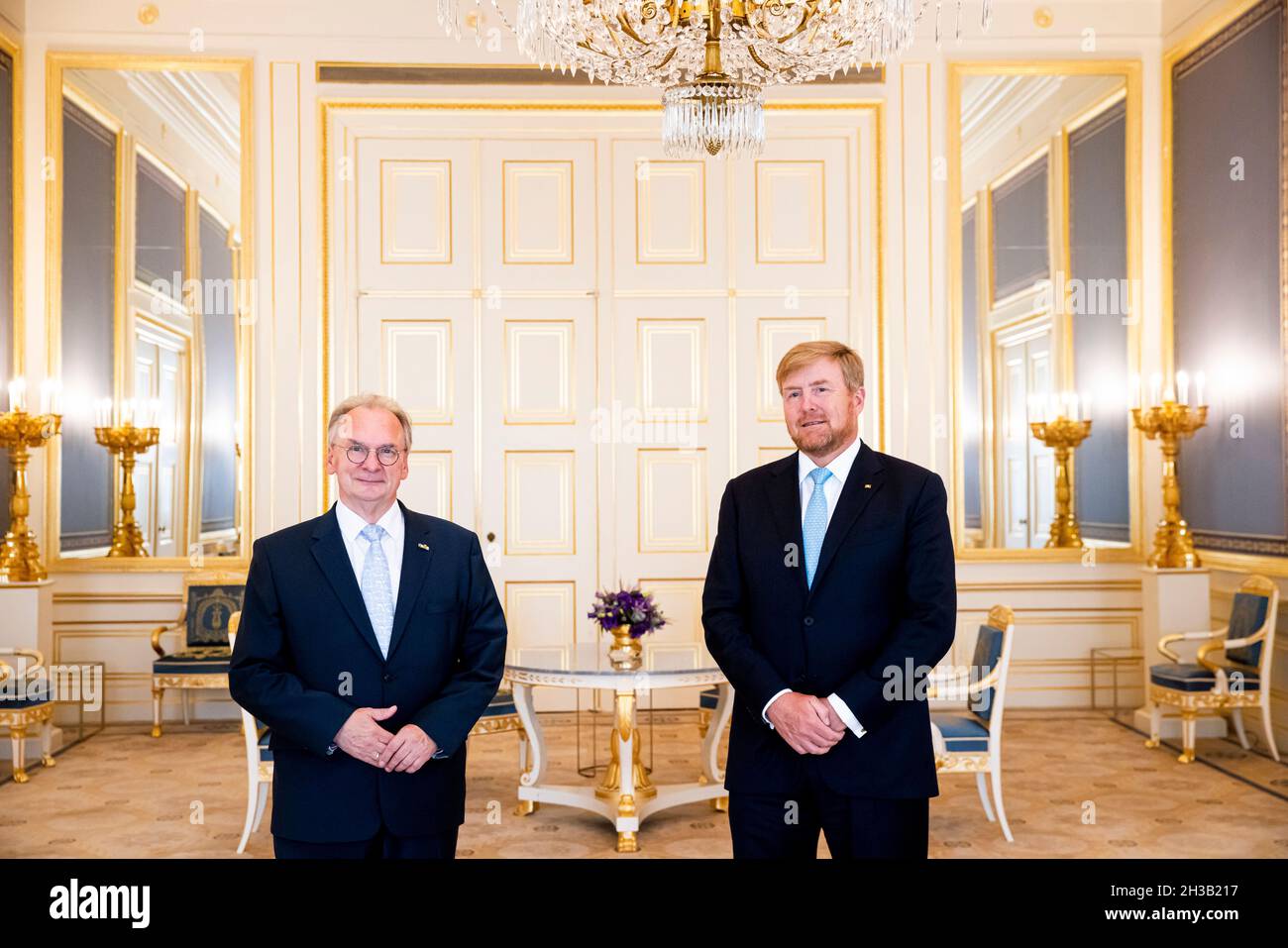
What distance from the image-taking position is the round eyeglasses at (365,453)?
2.15m

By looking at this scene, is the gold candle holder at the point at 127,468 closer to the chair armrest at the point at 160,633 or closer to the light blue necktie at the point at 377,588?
the chair armrest at the point at 160,633

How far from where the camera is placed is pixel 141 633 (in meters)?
6.94

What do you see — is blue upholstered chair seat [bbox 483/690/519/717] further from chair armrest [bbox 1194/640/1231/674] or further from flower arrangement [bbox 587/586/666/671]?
chair armrest [bbox 1194/640/1231/674]

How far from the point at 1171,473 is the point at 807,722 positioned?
5.11 metres

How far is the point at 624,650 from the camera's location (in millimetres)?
4758

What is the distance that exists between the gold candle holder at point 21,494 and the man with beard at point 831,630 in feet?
16.7

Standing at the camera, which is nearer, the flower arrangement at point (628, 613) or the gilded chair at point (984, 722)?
the gilded chair at point (984, 722)

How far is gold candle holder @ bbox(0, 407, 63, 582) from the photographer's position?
19.9 ft

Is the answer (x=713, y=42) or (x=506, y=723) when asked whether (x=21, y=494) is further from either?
(x=713, y=42)

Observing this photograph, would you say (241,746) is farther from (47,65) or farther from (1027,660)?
(1027,660)

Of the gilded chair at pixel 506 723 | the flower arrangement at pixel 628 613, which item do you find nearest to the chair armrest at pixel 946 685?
the flower arrangement at pixel 628 613

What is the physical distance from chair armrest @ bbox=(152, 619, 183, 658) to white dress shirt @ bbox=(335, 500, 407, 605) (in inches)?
196

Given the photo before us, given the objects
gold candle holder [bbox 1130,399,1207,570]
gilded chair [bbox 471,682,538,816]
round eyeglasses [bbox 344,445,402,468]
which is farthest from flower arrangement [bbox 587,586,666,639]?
gold candle holder [bbox 1130,399,1207,570]
